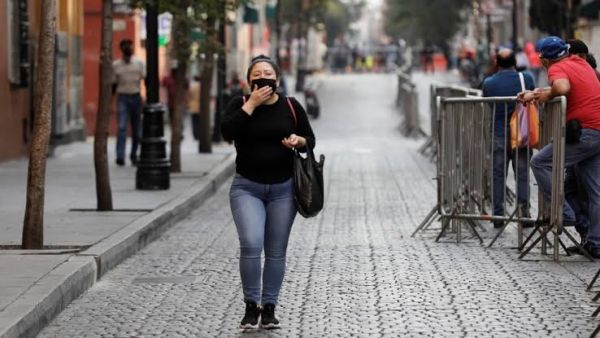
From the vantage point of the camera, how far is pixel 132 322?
10070 millimetres

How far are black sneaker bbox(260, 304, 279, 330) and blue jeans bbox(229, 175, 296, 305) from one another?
0.04 m

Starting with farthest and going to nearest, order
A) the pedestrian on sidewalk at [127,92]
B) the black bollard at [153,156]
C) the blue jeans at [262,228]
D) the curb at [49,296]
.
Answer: the pedestrian on sidewalk at [127,92], the black bollard at [153,156], the blue jeans at [262,228], the curb at [49,296]

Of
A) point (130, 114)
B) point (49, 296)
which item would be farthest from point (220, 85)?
point (49, 296)

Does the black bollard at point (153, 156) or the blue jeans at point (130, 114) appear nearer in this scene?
the black bollard at point (153, 156)

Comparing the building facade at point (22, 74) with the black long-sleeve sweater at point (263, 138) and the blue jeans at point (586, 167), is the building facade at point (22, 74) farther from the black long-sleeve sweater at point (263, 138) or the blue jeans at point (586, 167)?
the black long-sleeve sweater at point (263, 138)

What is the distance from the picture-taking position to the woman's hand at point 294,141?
9.45 meters

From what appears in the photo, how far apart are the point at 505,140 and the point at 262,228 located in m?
5.81

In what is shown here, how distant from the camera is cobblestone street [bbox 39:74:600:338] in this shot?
9.76 metres

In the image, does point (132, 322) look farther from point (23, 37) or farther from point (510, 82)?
point (23, 37)

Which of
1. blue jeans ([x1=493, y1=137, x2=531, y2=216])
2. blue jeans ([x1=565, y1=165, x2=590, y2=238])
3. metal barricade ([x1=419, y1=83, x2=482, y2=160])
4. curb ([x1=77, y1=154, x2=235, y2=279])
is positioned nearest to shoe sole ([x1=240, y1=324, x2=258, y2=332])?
curb ([x1=77, y1=154, x2=235, y2=279])

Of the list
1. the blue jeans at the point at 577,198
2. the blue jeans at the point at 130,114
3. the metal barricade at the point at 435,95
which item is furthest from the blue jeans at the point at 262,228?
the blue jeans at the point at 130,114

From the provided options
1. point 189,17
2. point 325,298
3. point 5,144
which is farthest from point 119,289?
point 5,144

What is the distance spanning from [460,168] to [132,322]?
598 centimetres

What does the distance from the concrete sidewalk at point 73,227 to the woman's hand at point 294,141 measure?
178 centimetres
